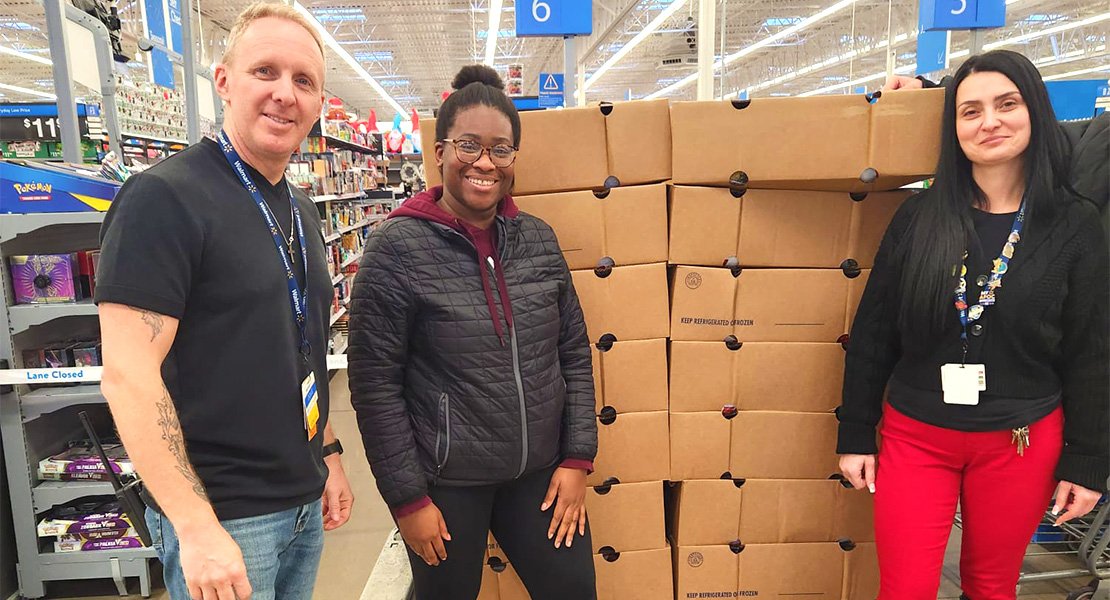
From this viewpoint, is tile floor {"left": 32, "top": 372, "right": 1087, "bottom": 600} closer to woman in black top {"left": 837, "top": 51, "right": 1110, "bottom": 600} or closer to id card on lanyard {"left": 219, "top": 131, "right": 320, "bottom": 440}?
woman in black top {"left": 837, "top": 51, "right": 1110, "bottom": 600}

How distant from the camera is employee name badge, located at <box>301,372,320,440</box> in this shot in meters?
1.18

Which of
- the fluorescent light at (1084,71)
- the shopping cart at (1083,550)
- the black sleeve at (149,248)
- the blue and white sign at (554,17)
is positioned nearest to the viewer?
the black sleeve at (149,248)

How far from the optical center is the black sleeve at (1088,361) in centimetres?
148

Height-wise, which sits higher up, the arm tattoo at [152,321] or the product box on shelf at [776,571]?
the arm tattoo at [152,321]

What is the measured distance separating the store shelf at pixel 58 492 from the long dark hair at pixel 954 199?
2.99 meters

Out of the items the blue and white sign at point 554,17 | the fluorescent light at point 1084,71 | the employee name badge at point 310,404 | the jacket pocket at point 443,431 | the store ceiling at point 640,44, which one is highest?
the store ceiling at point 640,44

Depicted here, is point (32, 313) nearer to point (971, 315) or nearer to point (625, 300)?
point (625, 300)

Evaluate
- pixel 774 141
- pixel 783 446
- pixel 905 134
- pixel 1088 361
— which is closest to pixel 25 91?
pixel 774 141

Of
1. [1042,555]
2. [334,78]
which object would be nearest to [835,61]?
[334,78]

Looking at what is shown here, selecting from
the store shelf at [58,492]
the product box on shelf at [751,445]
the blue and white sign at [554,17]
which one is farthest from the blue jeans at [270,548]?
the blue and white sign at [554,17]

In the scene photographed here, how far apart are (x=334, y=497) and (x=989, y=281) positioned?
1.66 metres

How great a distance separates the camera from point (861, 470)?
179 centimetres

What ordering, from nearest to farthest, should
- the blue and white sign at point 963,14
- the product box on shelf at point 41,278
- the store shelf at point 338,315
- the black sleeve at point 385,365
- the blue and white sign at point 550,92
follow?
1. the black sleeve at point 385,365
2. the product box on shelf at point 41,278
3. the blue and white sign at point 963,14
4. the store shelf at point 338,315
5. the blue and white sign at point 550,92

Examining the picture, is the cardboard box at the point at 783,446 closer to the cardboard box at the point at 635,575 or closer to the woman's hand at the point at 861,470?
the woman's hand at the point at 861,470
